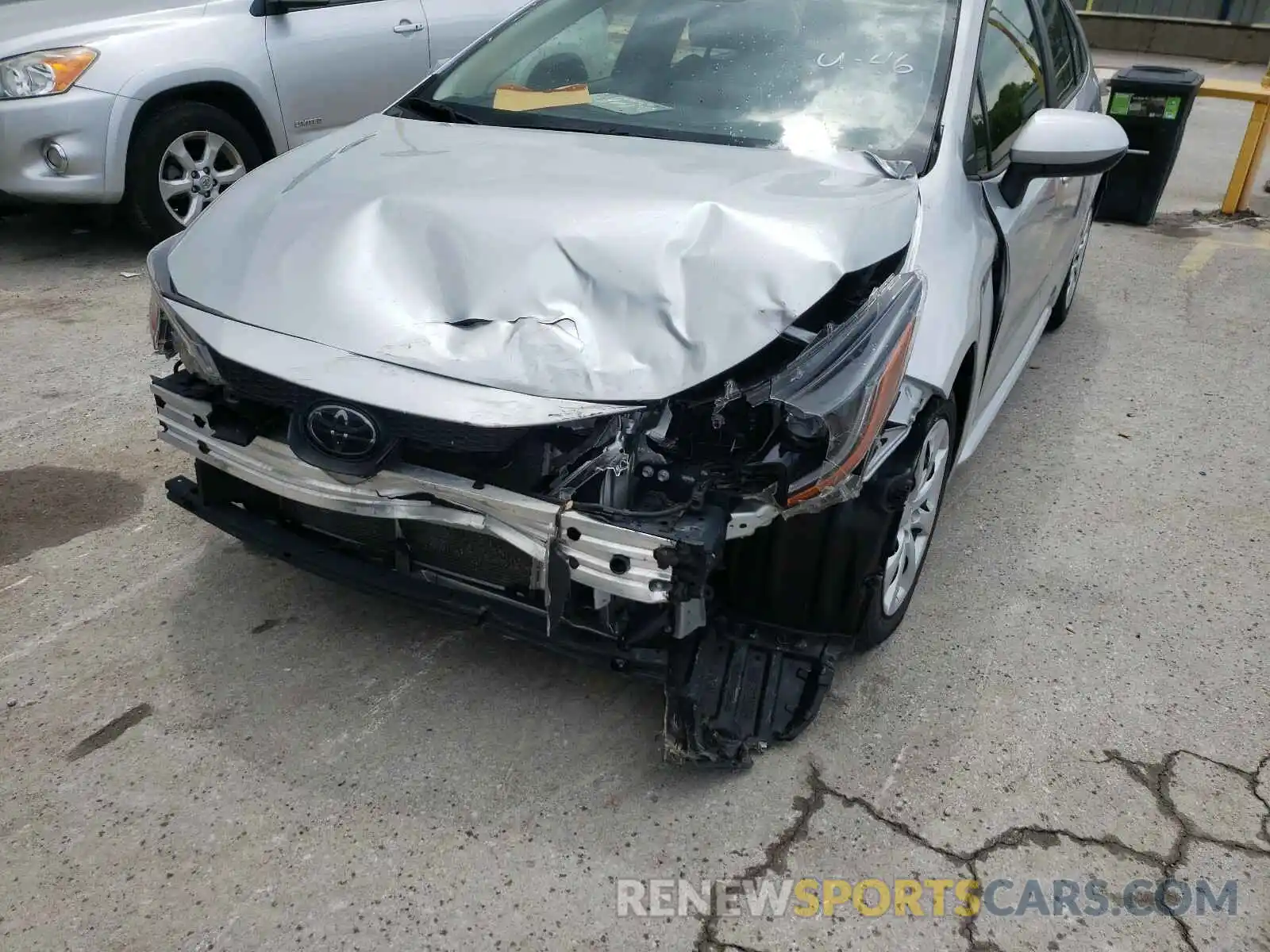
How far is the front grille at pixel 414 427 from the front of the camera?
2137mm

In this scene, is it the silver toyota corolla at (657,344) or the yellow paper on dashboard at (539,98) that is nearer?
the silver toyota corolla at (657,344)

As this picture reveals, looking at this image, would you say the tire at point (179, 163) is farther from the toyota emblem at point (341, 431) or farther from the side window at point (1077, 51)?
the side window at point (1077, 51)

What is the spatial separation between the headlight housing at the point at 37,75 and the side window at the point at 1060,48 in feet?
15.0

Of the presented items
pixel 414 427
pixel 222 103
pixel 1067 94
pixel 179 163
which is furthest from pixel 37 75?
pixel 1067 94

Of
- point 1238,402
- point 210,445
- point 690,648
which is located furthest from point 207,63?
point 1238,402

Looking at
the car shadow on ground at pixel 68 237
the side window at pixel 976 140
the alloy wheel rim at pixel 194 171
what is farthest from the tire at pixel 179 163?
the side window at pixel 976 140

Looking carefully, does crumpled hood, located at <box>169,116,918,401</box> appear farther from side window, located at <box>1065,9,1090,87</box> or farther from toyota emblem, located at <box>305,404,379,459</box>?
side window, located at <box>1065,9,1090,87</box>

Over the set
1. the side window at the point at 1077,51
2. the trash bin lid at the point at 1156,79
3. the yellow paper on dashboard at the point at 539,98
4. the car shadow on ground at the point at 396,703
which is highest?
the side window at the point at 1077,51

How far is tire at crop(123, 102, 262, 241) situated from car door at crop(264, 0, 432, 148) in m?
0.34

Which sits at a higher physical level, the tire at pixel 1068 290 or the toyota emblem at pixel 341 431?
the toyota emblem at pixel 341 431

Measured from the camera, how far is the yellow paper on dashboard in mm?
3285

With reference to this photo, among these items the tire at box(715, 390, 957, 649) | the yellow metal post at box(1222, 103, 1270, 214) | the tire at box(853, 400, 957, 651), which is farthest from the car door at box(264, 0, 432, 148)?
the yellow metal post at box(1222, 103, 1270, 214)

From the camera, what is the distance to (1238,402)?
4.61 m

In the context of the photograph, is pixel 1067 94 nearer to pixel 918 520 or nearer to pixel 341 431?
pixel 918 520
